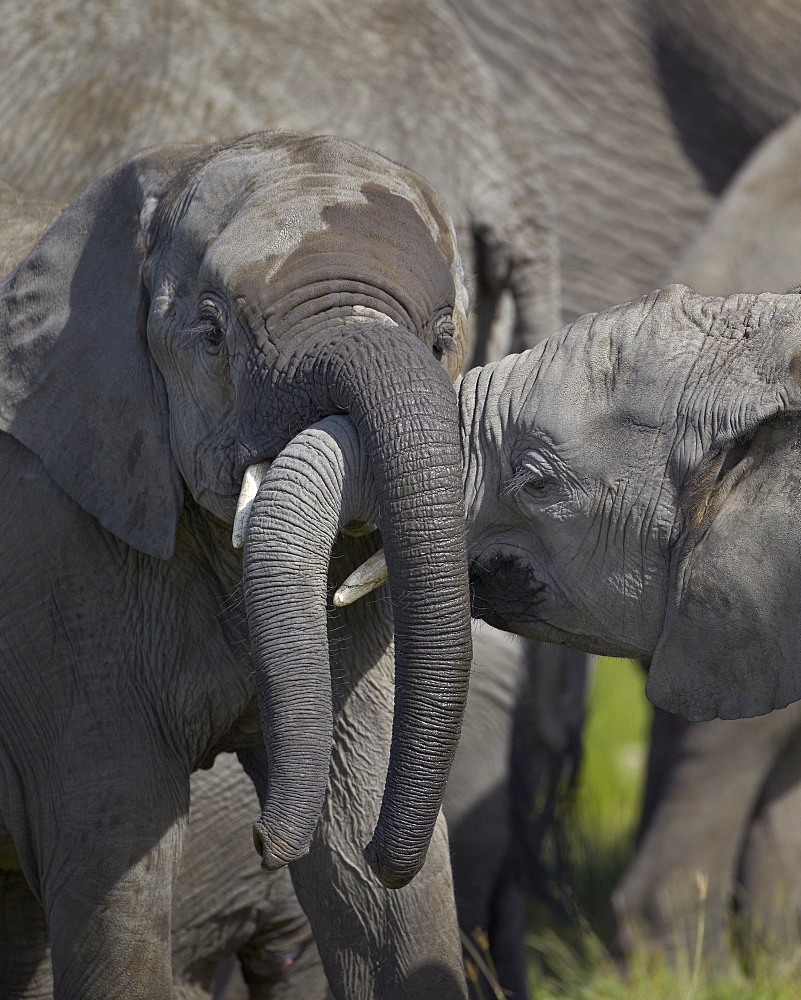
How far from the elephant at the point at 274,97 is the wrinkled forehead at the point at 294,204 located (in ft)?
4.68

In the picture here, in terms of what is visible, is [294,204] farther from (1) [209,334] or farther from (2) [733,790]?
(2) [733,790]

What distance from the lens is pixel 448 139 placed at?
387 centimetres

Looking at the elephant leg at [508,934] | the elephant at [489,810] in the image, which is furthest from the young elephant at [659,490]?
the elephant leg at [508,934]

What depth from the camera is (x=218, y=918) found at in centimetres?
332

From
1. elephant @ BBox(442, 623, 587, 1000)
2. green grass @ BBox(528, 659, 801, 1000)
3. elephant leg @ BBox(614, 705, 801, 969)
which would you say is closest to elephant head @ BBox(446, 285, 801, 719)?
green grass @ BBox(528, 659, 801, 1000)

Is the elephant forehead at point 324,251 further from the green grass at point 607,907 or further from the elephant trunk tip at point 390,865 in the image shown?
the green grass at point 607,907

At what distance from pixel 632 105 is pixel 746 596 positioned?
323 cm

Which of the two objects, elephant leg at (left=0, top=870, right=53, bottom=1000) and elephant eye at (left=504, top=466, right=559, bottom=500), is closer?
elephant eye at (left=504, top=466, right=559, bottom=500)

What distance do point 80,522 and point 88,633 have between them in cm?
15

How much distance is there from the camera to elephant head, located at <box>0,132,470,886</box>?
2062 millimetres

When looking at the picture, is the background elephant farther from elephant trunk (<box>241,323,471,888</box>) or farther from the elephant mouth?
elephant trunk (<box>241,323,471,888</box>)

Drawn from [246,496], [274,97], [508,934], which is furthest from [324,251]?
[508,934]

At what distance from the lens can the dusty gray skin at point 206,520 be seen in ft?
6.86

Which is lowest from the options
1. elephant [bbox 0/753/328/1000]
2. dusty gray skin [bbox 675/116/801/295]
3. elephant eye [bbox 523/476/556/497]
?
elephant [bbox 0/753/328/1000]
